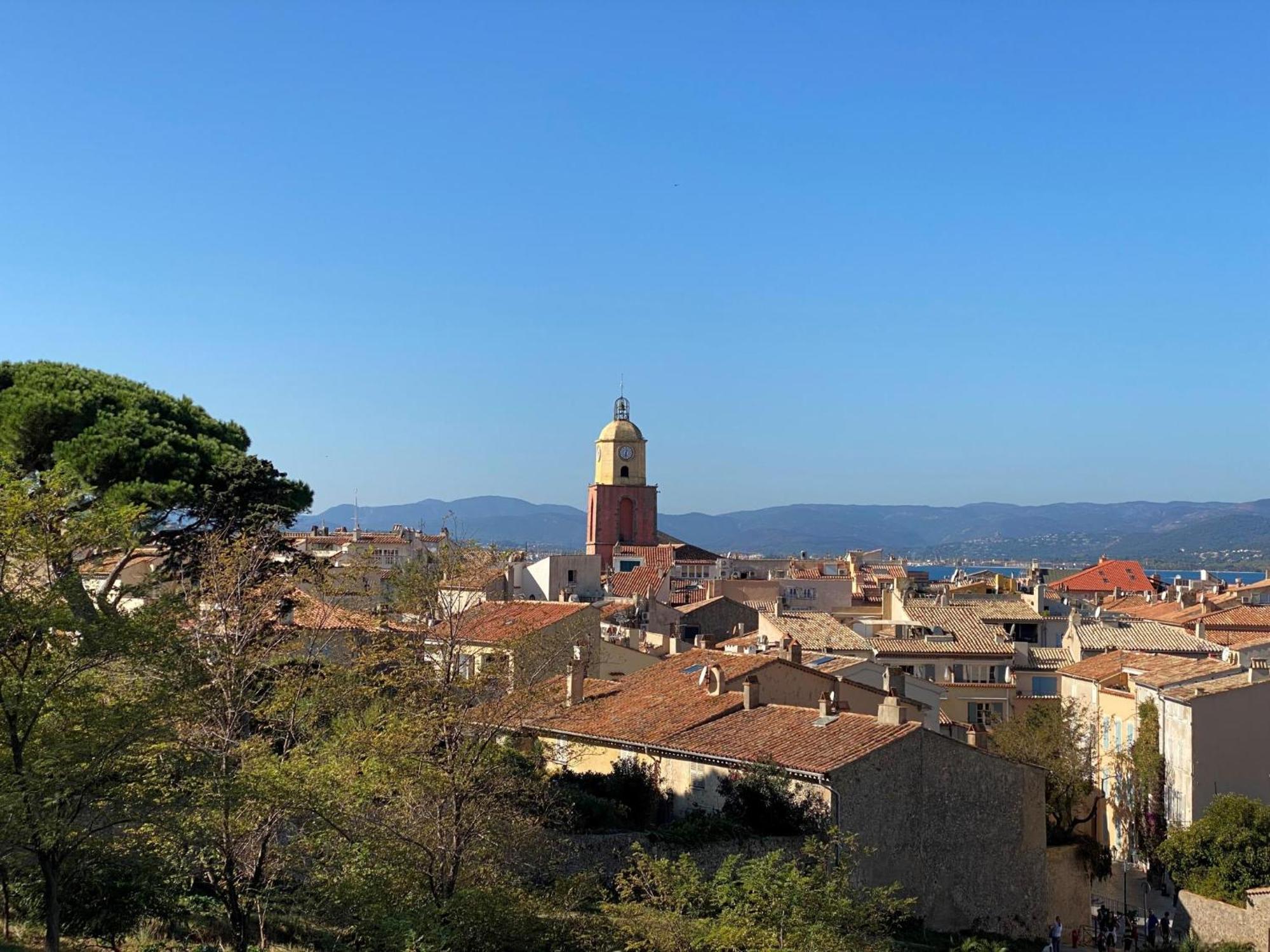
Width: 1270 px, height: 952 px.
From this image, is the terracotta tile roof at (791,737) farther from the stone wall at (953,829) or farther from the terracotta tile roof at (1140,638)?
the terracotta tile roof at (1140,638)

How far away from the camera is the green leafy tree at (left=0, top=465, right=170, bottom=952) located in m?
16.0

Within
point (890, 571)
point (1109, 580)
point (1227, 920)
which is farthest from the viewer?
point (890, 571)

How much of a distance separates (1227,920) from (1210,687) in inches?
317

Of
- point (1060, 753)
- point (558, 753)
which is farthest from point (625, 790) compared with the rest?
point (1060, 753)

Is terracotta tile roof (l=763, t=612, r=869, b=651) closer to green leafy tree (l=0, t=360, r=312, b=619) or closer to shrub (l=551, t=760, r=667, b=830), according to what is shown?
shrub (l=551, t=760, r=667, b=830)

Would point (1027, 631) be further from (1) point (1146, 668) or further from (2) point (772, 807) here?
(2) point (772, 807)

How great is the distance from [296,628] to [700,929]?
38.2 feet

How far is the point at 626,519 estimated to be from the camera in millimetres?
126375

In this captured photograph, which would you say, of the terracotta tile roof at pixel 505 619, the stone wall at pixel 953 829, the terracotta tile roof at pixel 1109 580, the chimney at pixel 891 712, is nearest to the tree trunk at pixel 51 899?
the terracotta tile roof at pixel 505 619

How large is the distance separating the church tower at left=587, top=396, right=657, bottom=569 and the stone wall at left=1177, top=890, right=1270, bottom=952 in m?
90.1

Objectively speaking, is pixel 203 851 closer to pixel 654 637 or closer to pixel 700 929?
pixel 700 929

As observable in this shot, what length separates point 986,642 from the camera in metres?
56.8

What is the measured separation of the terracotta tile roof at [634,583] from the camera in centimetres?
7900

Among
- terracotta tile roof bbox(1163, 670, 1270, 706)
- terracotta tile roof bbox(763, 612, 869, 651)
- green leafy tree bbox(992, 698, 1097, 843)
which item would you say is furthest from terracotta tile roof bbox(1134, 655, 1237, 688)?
terracotta tile roof bbox(763, 612, 869, 651)
